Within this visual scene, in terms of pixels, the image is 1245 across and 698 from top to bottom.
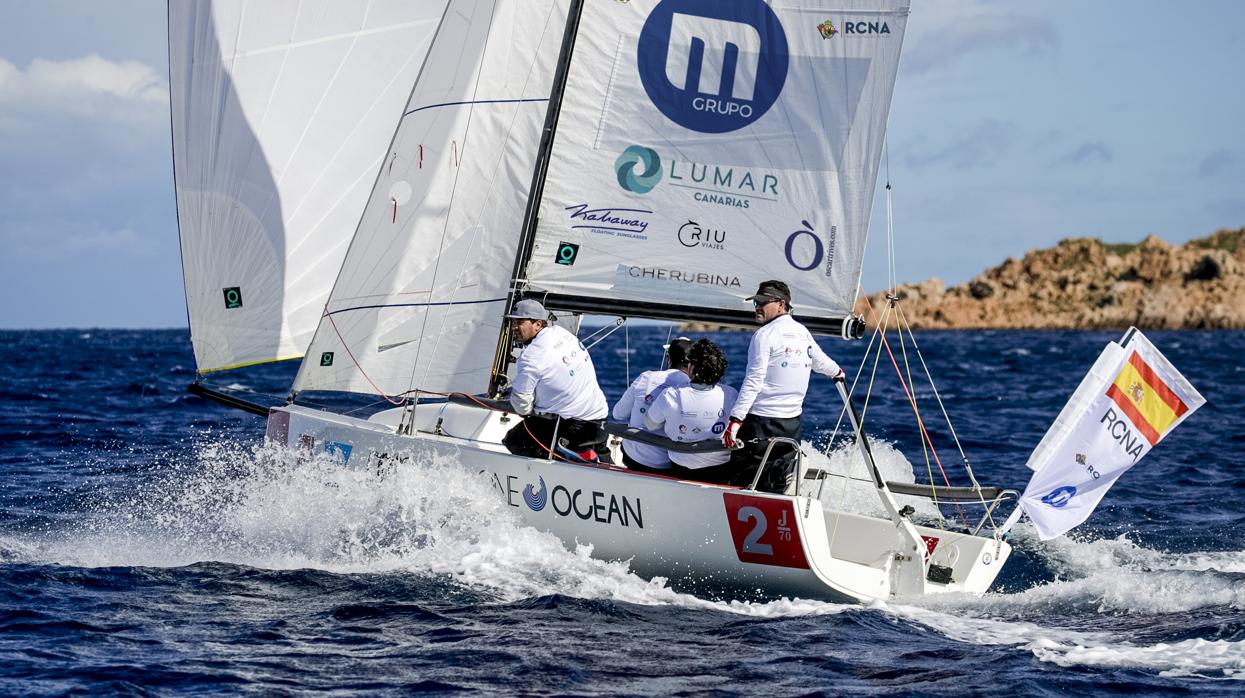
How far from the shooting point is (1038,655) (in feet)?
21.3

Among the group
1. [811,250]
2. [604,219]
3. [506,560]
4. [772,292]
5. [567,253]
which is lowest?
[506,560]

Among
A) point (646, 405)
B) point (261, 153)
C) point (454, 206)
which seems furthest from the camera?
point (261, 153)

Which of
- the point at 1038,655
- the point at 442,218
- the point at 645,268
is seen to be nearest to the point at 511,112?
the point at 442,218

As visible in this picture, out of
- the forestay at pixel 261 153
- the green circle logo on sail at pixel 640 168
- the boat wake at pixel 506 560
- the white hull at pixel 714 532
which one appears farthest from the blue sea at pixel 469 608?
the green circle logo on sail at pixel 640 168

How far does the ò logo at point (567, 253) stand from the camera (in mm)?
9594

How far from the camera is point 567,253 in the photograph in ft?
31.5

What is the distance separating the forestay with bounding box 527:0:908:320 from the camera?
30.1 ft

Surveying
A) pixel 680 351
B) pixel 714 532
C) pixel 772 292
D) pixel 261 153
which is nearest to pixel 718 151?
pixel 772 292

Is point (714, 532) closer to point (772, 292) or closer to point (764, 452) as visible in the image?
point (764, 452)

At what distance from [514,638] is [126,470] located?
23.0 ft

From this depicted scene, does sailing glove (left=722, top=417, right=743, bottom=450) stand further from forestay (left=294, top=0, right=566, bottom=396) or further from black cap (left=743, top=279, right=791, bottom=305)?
forestay (left=294, top=0, right=566, bottom=396)

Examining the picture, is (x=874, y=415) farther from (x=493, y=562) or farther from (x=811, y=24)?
(x=493, y=562)

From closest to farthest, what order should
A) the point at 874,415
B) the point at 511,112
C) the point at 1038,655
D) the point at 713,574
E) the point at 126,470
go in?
the point at 1038,655 < the point at 713,574 < the point at 511,112 < the point at 126,470 < the point at 874,415

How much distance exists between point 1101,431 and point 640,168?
12.0 feet
